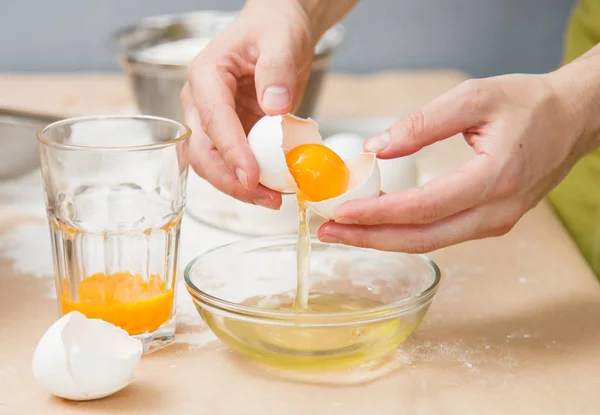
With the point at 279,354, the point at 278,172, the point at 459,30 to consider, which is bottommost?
the point at 459,30

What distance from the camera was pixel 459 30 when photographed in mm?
2654

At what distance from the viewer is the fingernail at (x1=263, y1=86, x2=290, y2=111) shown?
38.5 inches

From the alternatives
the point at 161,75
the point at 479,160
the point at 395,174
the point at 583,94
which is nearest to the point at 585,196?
the point at 395,174

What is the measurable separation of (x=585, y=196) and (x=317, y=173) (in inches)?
26.9

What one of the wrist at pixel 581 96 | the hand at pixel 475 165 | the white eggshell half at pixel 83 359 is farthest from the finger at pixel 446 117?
the white eggshell half at pixel 83 359

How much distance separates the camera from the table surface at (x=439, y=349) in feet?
2.74

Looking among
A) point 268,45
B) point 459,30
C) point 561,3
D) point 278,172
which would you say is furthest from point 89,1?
point 278,172

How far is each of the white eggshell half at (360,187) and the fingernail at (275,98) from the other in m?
0.11

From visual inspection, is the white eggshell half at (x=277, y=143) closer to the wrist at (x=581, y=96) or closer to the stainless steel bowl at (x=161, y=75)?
the wrist at (x=581, y=96)

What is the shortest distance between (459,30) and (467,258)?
1.57m

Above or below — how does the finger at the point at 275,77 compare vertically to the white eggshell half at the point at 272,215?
above

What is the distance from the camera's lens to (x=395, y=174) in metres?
1.36

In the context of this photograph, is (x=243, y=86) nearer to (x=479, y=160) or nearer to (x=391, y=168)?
(x=391, y=168)

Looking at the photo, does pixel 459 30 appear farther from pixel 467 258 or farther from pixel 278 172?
pixel 278 172
